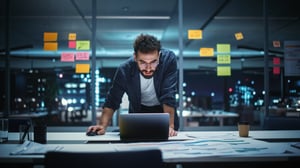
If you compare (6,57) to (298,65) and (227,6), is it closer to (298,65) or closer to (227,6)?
(227,6)

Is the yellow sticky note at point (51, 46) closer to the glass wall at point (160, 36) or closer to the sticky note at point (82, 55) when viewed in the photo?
the glass wall at point (160, 36)

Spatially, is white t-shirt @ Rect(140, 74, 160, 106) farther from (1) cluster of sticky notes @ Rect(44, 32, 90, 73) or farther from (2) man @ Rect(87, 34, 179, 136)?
(1) cluster of sticky notes @ Rect(44, 32, 90, 73)

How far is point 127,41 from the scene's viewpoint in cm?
936

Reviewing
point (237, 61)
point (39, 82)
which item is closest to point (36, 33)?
point (39, 82)

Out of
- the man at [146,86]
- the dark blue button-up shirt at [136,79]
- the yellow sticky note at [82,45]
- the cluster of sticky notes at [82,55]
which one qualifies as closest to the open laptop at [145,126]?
the man at [146,86]

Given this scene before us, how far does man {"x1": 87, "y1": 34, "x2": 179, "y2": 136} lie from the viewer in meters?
2.50

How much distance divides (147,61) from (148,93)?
0.42 m

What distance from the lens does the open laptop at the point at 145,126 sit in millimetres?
1820

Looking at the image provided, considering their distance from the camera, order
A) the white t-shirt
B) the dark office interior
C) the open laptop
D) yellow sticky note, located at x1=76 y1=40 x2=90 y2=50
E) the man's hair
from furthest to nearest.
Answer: yellow sticky note, located at x1=76 y1=40 x2=90 y2=50
the dark office interior
the white t-shirt
the man's hair
the open laptop

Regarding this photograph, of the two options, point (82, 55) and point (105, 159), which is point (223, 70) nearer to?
point (82, 55)

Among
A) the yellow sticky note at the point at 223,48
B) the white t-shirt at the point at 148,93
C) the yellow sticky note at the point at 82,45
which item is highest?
the yellow sticky note at the point at 82,45

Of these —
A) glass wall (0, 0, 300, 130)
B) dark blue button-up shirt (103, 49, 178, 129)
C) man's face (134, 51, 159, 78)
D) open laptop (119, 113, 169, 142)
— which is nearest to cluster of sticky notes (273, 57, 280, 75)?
glass wall (0, 0, 300, 130)

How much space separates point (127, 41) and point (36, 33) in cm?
250

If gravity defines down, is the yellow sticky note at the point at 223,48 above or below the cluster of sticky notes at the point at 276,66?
above
